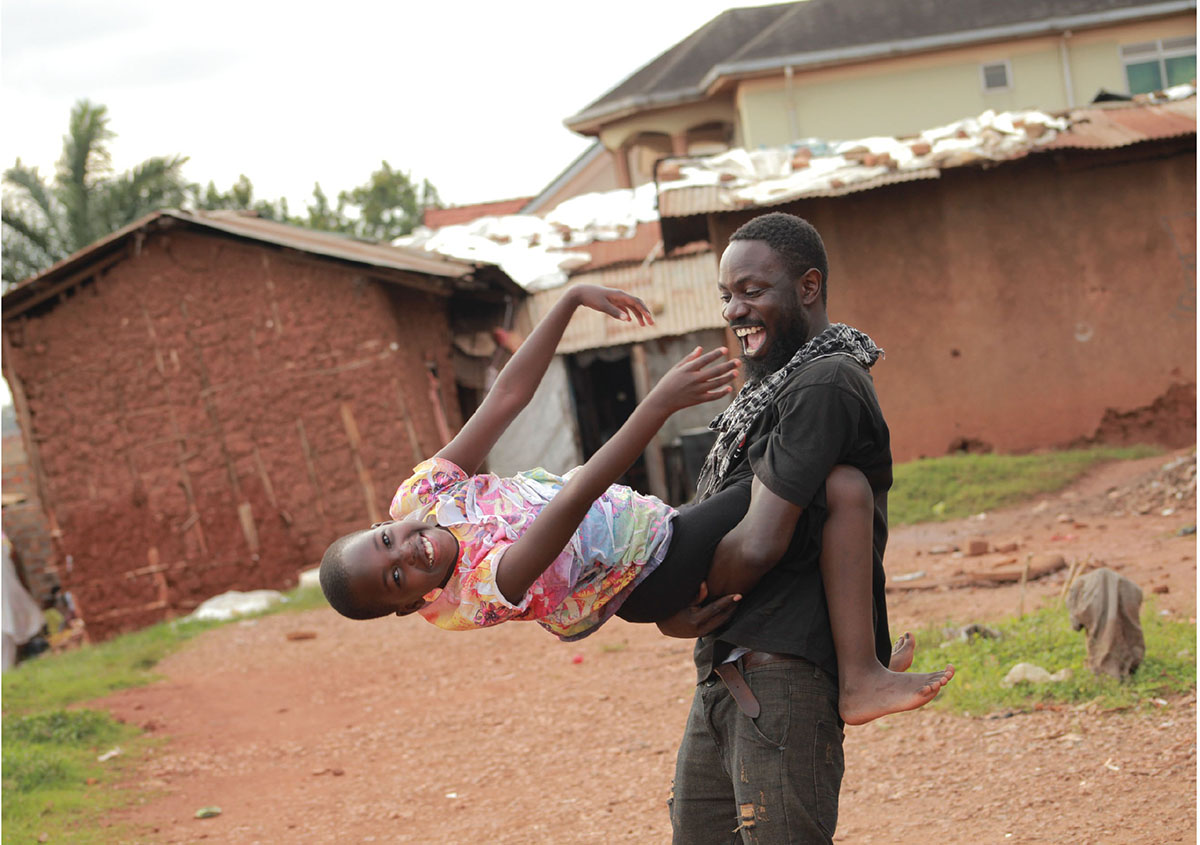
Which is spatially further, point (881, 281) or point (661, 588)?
point (881, 281)

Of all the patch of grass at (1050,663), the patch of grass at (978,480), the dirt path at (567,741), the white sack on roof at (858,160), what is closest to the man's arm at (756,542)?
the dirt path at (567,741)

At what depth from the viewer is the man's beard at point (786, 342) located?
2.44 meters

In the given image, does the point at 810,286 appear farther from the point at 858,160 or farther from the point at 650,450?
the point at 650,450

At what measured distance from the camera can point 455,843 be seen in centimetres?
506

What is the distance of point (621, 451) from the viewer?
2264 mm

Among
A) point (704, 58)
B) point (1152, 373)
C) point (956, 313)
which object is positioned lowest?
point (1152, 373)

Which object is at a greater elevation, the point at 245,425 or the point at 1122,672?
the point at 245,425

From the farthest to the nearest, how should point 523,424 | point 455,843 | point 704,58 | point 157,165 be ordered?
point 704,58, point 157,165, point 523,424, point 455,843

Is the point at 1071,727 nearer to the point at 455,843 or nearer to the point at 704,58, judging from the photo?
the point at 455,843

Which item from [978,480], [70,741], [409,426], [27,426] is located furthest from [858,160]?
[70,741]

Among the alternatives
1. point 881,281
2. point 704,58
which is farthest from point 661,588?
point 704,58

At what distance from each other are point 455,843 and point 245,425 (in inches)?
351

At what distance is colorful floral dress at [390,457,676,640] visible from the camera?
2438 mm

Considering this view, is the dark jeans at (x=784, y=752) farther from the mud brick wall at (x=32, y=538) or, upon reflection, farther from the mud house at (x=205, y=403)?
the mud brick wall at (x=32, y=538)
